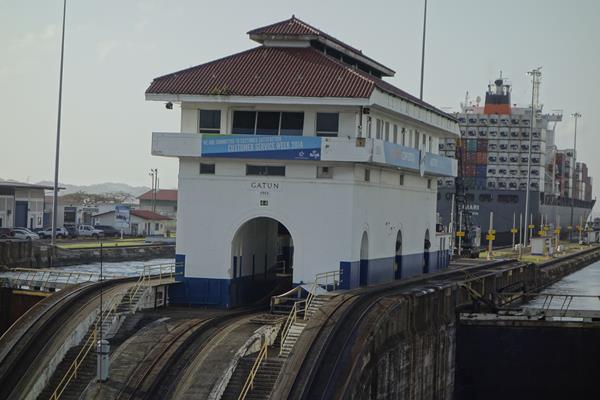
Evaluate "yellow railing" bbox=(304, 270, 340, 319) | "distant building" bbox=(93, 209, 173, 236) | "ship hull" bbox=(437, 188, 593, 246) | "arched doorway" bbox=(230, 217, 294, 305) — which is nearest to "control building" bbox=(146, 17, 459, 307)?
"arched doorway" bbox=(230, 217, 294, 305)

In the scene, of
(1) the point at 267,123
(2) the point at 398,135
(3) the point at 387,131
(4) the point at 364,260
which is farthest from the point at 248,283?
(2) the point at 398,135

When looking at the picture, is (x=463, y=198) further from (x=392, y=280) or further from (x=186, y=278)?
(x=186, y=278)

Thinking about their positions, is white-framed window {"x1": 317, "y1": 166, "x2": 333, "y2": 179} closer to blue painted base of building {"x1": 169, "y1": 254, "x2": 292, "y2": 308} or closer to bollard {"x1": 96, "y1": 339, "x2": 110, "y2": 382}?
blue painted base of building {"x1": 169, "y1": 254, "x2": 292, "y2": 308}

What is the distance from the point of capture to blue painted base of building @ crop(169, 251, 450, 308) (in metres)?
37.4

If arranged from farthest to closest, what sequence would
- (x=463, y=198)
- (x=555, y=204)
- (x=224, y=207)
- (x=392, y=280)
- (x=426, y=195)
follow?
(x=555, y=204) → (x=463, y=198) → (x=426, y=195) → (x=392, y=280) → (x=224, y=207)

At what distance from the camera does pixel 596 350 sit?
41031 mm

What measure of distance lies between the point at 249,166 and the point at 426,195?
14906mm

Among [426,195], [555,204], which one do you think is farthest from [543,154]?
[426,195]

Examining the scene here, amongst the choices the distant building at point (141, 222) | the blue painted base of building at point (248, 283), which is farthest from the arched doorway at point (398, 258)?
the distant building at point (141, 222)

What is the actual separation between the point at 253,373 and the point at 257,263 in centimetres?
1460

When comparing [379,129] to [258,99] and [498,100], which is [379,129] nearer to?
[258,99]

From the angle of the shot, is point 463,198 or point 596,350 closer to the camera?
point 596,350

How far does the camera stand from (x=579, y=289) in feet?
256

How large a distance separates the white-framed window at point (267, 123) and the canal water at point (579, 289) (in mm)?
28658
